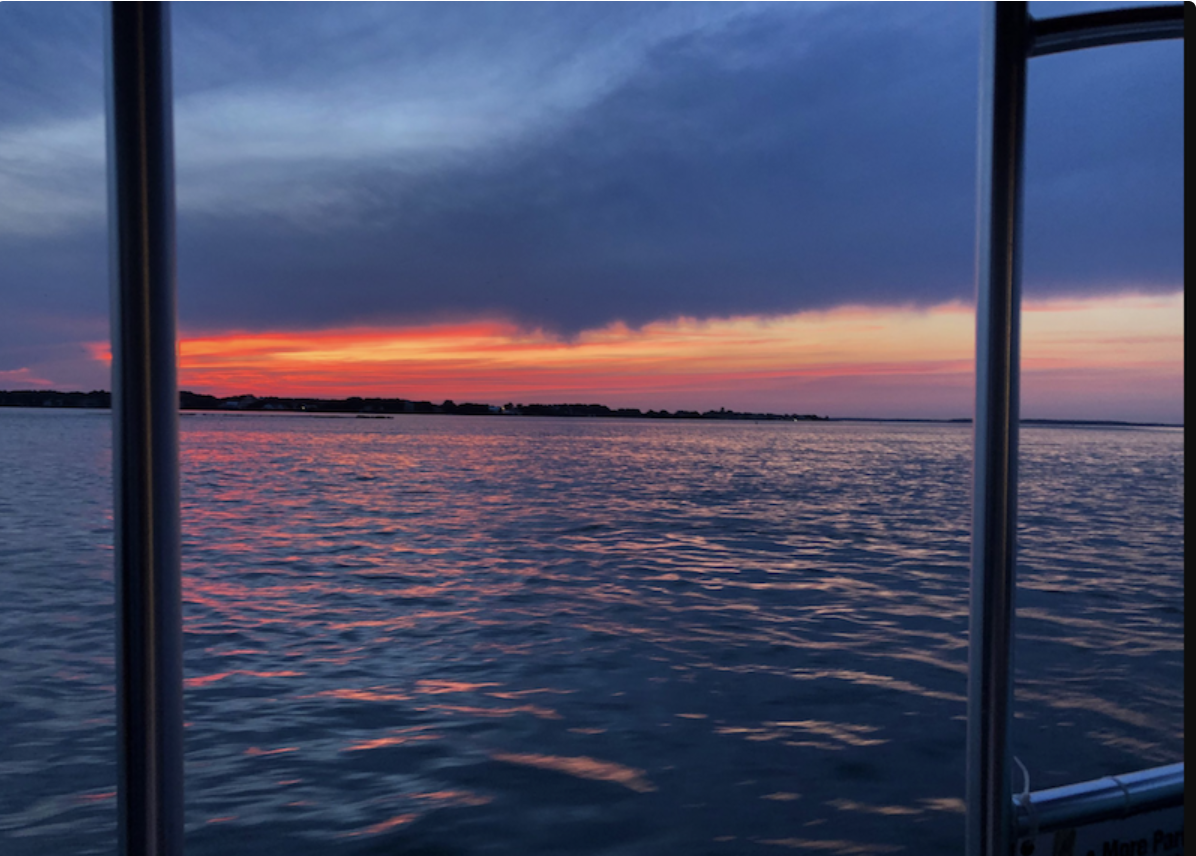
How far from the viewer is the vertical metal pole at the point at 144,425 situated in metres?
0.80

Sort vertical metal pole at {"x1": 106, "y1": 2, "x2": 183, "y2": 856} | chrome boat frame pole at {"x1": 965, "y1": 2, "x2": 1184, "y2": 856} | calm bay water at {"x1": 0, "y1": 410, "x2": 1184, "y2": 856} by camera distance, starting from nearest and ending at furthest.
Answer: vertical metal pole at {"x1": 106, "y1": 2, "x2": 183, "y2": 856} < chrome boat frame pole at {"x1": 965, "y1": 2, "x2": 1184, "y2": 856} < calm bay water at {"x1": 0, "y1": 410, "x2": 1184, "y2": 856}

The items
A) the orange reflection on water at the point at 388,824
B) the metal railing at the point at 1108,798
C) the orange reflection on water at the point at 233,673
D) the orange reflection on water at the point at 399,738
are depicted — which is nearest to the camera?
the metal railing at the point at 1108,798

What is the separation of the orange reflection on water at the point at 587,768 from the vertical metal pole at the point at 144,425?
3.30 m

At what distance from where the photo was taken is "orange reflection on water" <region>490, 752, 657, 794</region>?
12.6 ft

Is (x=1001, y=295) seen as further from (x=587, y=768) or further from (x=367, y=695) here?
(x=367, y=695)

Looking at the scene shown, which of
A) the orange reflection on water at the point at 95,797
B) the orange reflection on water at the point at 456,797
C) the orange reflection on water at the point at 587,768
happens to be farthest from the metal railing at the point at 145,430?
the orange reflection on water at the point at 95,797

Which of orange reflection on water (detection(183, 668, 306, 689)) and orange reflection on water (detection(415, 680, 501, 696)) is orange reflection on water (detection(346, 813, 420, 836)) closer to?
orange reflection on water (detection(415, 680, 501, 696))

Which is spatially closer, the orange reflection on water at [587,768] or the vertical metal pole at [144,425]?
the vertical metal pole at [144,425]

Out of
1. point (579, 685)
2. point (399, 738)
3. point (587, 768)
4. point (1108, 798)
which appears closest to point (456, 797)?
point (587, 768)

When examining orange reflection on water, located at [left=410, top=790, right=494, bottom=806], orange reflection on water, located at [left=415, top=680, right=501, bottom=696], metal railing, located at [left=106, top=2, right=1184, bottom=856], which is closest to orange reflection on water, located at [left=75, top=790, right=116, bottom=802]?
orange reflection on water, located at [left=410, top=790, right=494, bottom=806]

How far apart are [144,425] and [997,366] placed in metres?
1.08

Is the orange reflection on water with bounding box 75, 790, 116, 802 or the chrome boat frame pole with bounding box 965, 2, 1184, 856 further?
the orange reflection on water with bounding box 75, 790, 116, 802

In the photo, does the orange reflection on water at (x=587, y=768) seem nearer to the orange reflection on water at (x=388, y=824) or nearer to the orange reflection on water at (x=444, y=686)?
the orange reflection on water at (x=388, y=824)

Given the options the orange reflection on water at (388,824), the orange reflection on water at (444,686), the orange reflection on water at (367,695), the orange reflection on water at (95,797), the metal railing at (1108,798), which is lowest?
the orange reflection on water at (444,686)
